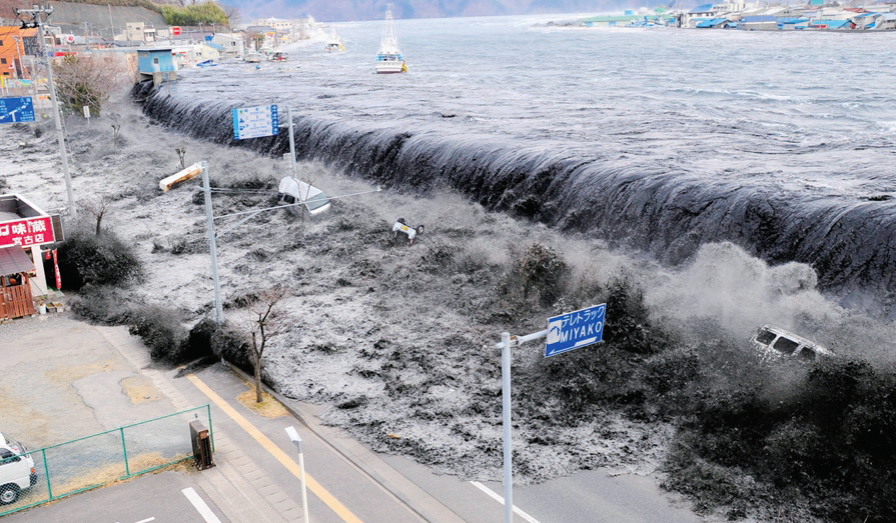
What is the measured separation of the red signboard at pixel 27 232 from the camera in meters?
31.0

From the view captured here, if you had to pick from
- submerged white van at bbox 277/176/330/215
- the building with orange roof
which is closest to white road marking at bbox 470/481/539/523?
submerged white van at bbox 277/176/330/215

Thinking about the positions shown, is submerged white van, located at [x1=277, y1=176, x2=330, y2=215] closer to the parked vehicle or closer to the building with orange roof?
the parked vehicle

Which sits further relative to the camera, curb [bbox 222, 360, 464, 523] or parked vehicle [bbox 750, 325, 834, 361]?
parked vehicle [bbox 750, 325, 834, 361]

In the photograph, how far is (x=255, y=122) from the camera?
4019cm

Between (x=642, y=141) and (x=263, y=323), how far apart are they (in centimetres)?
3082

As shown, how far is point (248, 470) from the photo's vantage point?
66.6 ft

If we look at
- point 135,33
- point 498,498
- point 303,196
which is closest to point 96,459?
point 498,498

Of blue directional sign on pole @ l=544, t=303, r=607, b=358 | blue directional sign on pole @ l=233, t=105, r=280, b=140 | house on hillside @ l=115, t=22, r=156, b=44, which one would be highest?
house on hillside @ l=115, t=22, r=156, b=44

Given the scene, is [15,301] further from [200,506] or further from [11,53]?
[11,53]

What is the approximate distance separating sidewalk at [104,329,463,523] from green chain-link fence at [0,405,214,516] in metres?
1.05

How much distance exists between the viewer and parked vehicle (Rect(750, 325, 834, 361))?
75.6 feet

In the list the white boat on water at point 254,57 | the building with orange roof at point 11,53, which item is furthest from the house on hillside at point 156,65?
the white boat on water at point 254,57

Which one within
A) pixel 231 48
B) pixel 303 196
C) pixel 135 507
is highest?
pixel 231 48

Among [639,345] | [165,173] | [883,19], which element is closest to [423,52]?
[883,19]
